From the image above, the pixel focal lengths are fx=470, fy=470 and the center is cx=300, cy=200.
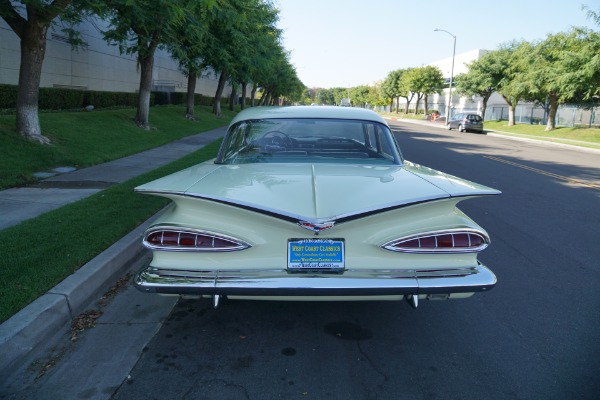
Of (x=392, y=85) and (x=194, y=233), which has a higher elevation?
(x=392, y=85)

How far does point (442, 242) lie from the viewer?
296cm

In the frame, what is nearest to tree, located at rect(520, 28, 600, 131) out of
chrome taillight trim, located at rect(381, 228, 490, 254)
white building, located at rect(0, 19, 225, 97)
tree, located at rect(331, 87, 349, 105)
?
white building, located at rect(0, 19, 225, 97)

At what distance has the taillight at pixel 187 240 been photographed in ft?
9.52

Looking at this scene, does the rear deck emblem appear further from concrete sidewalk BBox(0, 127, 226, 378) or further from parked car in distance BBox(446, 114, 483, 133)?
parked car in distance BBox(446, 114, 483, 133)

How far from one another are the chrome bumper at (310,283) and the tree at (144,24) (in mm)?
5758

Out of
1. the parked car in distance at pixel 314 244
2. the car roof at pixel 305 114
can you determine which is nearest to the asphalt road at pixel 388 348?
the parked car in distance at pixel 314 244

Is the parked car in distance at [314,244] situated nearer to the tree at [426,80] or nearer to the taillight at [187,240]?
the taillight at [187,240]

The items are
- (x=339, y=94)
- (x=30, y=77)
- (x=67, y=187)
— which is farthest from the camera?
(x=339, y=94)

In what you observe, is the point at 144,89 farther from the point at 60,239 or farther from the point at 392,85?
the point at 392,85

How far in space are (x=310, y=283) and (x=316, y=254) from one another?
0.19m

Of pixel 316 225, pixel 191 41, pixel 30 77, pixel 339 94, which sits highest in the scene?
pixel 339 94

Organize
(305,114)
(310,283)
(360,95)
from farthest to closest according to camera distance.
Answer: (360,95) → (305,114) → (310,283)

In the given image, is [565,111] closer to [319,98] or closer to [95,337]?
[95,337]

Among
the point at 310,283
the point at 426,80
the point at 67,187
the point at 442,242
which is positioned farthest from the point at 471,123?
the point at 426,80
